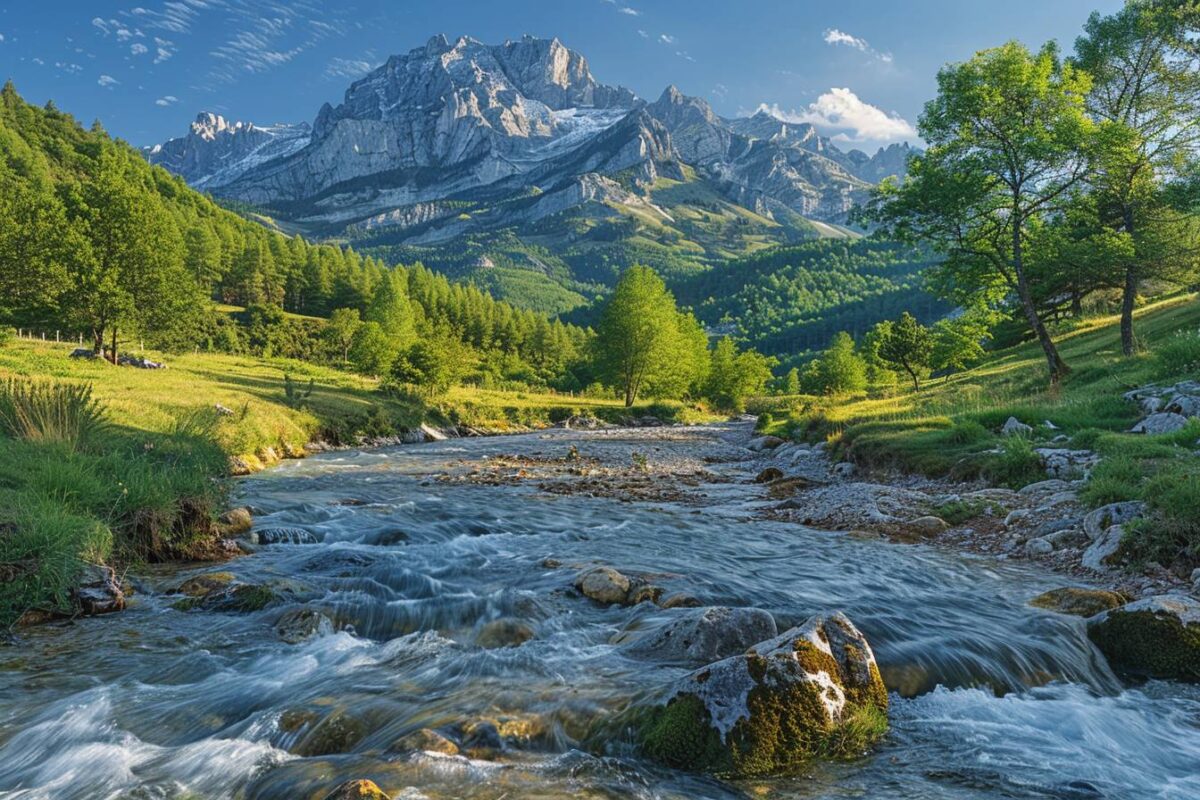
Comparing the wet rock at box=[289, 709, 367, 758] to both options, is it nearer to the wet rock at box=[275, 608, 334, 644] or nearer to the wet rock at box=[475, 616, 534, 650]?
the wet rock at box=[475, 616, 534, 650]

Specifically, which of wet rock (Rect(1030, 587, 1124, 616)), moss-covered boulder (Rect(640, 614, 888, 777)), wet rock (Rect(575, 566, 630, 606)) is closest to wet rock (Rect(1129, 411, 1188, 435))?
wet rock (Rect(1030, 587, 1124, 616))

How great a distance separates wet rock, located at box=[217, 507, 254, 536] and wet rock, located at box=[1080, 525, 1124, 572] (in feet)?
51.4

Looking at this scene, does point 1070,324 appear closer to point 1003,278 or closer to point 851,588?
point 1003,278

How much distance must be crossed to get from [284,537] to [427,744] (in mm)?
9673

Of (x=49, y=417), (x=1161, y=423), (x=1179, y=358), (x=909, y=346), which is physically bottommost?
(x=49, y=417)

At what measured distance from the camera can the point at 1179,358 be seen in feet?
62.0

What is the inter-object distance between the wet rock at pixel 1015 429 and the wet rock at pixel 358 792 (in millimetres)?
17348

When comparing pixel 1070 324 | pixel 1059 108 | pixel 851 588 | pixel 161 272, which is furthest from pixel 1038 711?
pixel 161 272

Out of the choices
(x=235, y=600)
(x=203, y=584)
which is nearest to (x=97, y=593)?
(x=203, y=584)

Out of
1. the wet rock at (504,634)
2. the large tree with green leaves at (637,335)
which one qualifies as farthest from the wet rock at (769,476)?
the large tree with green leaves at (637,335)

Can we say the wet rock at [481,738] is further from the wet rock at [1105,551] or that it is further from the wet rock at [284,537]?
the wet rock at [1105,551]

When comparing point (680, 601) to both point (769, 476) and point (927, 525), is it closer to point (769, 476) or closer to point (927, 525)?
point (927, 525)

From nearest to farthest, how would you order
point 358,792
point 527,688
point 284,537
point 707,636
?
point 358,792 < point 527,688 < point 707,636 < point 284,537

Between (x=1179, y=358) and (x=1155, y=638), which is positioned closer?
(x=1155, y=638)
